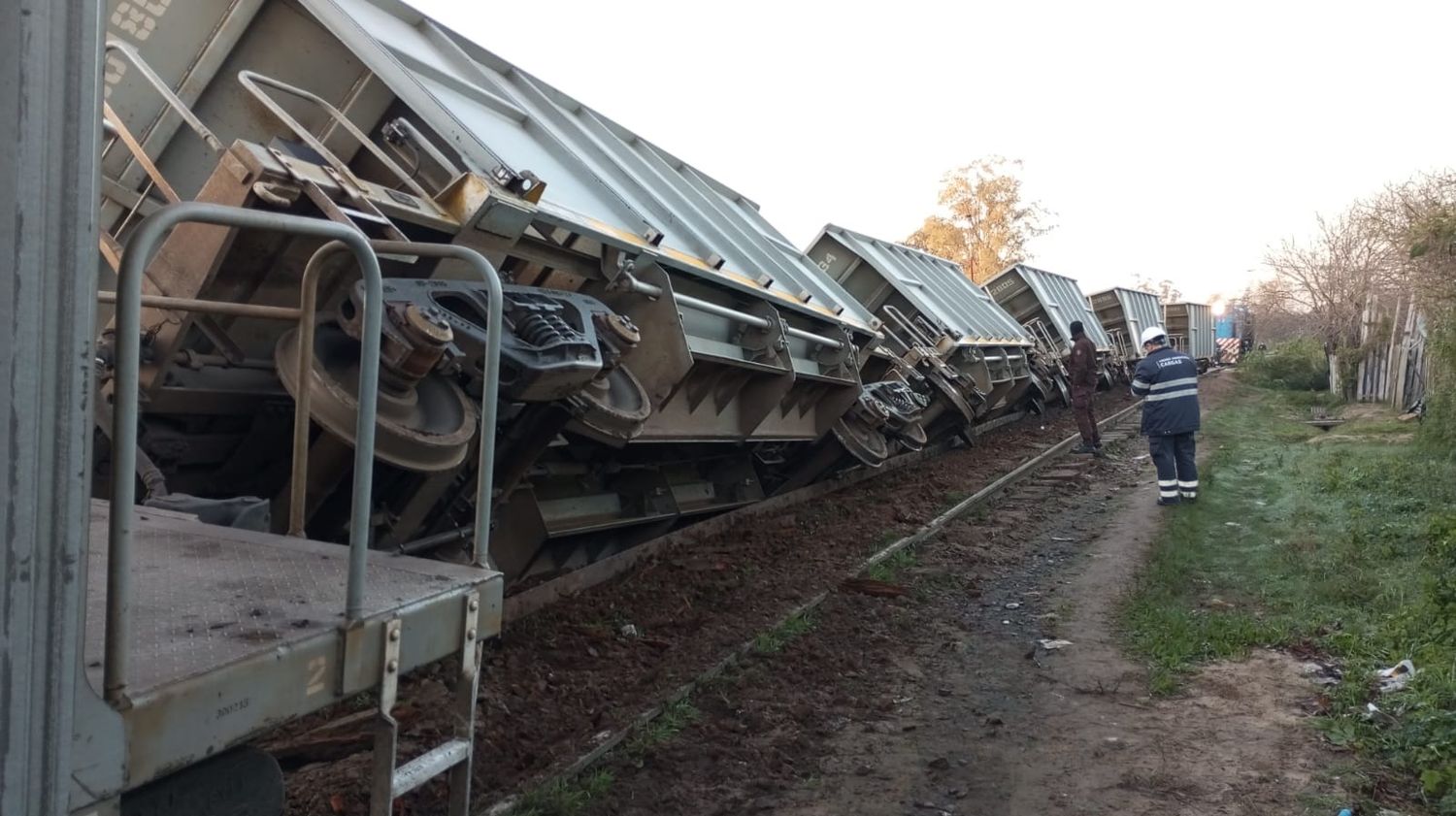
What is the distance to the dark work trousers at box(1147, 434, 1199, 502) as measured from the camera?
9.59 metres

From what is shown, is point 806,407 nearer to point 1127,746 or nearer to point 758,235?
point 758,235

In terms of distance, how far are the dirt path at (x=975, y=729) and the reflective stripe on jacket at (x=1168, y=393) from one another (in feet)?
11.8

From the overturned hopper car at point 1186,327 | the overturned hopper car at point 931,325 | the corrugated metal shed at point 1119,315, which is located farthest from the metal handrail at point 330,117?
the overturned hopper car at point 1186,327

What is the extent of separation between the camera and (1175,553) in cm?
752

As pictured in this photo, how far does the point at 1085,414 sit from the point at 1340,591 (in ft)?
25.4

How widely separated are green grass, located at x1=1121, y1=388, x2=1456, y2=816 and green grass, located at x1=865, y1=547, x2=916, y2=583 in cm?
144

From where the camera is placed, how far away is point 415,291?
3588mm

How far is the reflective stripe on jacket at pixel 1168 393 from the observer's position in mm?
9430

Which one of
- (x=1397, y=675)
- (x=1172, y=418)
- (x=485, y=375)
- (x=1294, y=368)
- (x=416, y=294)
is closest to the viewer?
(x=485, y=375)

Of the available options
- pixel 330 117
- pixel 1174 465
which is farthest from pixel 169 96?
pixel 1174 465

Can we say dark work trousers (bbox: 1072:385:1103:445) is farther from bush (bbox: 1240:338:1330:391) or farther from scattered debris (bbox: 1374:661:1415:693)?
bush (bbox: 1240:338:1330:391)

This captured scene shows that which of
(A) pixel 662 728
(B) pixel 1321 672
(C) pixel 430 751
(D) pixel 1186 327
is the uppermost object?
(D) pixel 1186 327

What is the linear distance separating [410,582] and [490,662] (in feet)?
7.71

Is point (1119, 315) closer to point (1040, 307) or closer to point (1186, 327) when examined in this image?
point (1040, 307)
